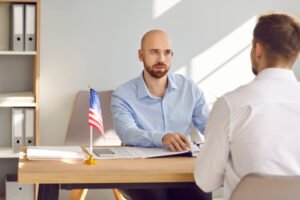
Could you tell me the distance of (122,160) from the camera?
2426mm

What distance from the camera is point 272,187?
1573 mm

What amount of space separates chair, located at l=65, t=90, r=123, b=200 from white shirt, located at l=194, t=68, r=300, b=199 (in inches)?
84.6

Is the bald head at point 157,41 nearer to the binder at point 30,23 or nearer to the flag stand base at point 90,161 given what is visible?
the binder at point 30,23

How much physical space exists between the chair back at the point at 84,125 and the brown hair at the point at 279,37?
2284mm

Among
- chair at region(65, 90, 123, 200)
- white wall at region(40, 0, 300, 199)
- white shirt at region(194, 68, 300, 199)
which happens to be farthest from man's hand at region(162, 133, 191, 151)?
white wall at region(40, 0, 300, 199)

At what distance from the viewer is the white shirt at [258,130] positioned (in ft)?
6.14

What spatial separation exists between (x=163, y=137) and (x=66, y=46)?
1972mm

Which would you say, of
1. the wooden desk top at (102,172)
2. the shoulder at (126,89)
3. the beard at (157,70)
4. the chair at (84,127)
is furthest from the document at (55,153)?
the chair at (84,127)

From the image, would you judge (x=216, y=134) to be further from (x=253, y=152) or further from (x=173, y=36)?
(x=173, y=36)

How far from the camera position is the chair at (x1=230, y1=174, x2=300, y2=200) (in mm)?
1565

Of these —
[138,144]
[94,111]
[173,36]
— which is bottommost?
[138,144]

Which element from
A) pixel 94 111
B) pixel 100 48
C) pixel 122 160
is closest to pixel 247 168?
pixel 122 160

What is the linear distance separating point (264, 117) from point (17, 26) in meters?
2.61

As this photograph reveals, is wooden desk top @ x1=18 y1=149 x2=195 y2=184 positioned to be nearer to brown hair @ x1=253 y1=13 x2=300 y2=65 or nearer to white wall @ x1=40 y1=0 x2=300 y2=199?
brown hair @ x1=253 y1=13 x2=300 y2=65
